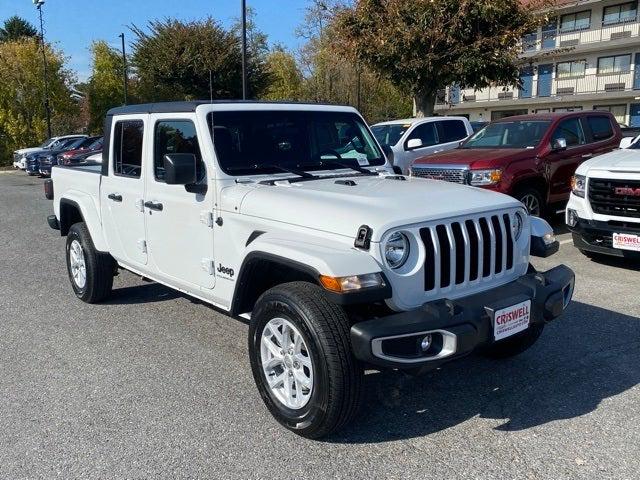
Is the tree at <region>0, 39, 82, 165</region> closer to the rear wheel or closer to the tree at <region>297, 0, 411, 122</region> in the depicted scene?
the tree at <region>297, 0, 411, 122</region>

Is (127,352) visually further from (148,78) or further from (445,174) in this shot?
(148,78)

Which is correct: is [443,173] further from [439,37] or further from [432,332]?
[439,37]

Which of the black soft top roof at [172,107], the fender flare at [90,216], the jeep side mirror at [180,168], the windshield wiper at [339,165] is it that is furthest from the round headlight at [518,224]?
the fender flare at [90,216]

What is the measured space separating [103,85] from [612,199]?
1407 inches

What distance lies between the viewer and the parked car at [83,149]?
19.5 meters

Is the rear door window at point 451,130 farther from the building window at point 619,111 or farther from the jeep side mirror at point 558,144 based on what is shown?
the building window at point 619,111

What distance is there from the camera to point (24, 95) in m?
31.8

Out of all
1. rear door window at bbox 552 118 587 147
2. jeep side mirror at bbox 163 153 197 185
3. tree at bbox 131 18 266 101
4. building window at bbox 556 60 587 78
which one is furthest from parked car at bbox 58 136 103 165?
building window at bbox 556 60 587 78

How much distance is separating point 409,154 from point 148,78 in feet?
65.3

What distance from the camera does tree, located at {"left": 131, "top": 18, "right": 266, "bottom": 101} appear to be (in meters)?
26.0

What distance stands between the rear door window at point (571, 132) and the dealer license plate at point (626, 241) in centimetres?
308

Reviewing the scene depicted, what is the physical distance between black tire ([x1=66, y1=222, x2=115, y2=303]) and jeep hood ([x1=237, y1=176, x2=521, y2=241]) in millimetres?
2461

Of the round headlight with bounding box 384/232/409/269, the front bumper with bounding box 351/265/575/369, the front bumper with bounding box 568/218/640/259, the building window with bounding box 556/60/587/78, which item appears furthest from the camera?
the building window with bounding box 556/60/587/78

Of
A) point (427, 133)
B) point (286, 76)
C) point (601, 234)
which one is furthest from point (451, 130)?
point (286, 76)
